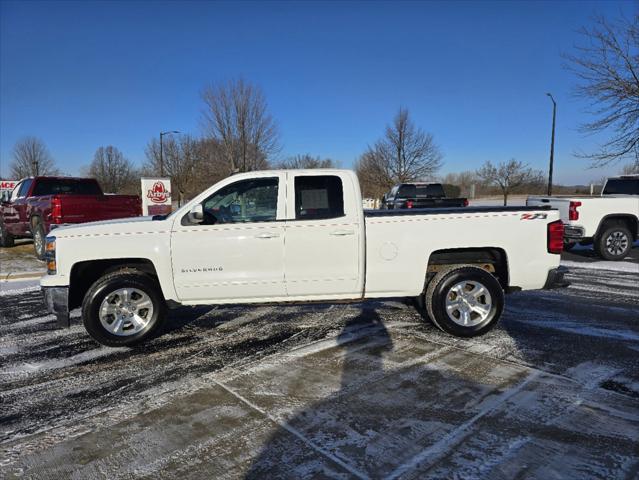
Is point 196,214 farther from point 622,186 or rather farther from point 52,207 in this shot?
point 622,186

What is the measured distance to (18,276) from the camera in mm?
9070

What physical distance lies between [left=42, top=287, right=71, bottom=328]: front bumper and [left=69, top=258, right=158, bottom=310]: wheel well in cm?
9

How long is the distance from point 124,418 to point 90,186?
10.8 m

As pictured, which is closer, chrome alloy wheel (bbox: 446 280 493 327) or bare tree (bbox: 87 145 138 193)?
chrome alloy wheel (bbox: 446 280 493 327)

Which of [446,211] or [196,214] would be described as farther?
[446,211]

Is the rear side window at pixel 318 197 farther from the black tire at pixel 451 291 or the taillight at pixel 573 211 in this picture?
the taillight at pixel 573 211

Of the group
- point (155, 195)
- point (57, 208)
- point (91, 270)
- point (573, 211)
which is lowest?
point (91, 270)

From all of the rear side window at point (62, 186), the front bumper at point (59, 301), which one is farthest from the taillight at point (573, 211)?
the rear side window at point (62, 186)

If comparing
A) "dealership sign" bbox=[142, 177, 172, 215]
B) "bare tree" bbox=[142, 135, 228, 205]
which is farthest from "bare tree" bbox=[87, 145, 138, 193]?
"dealership sign" bbox=[142, 177, 172, 215]

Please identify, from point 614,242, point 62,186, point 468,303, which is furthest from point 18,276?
point 614,242

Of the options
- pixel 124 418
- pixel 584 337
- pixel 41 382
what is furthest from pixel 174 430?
pixel 584 337

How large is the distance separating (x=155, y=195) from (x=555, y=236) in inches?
564

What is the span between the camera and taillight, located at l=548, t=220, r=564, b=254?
488 centimetres

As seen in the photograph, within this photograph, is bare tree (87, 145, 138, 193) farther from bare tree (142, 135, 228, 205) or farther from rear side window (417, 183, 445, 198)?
rear side window (417, 183, 445, 198)
